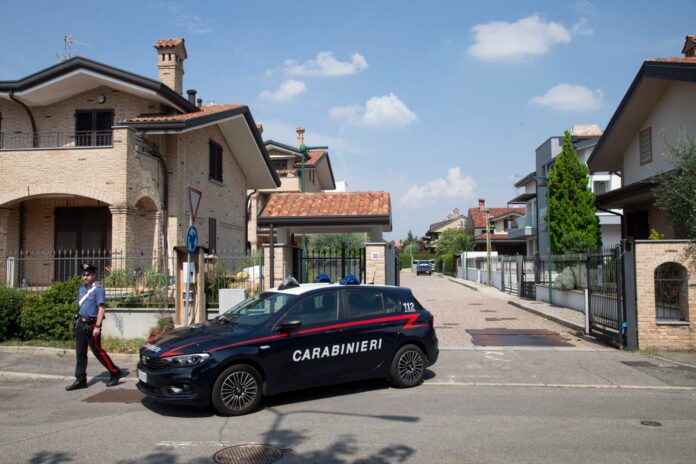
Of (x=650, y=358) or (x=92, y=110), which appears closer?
(x=650, y=358)

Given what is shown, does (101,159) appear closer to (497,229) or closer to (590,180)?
(590,180)

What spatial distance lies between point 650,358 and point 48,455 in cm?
975

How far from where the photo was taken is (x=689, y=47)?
1877 cm

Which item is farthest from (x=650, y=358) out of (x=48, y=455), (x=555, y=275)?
(x=555, y=275)

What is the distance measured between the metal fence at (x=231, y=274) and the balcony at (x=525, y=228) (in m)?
36.7

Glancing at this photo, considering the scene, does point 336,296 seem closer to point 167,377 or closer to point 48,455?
point 167,377

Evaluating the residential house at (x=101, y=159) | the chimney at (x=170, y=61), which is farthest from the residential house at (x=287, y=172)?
the residential house at (x=101, y=159)

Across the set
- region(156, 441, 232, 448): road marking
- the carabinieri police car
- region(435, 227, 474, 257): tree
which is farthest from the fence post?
region(435, 227, 474, 257): tree

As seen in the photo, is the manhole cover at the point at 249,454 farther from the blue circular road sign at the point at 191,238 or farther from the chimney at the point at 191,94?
the chimney at the point at 191,94

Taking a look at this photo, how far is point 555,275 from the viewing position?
22.0 m

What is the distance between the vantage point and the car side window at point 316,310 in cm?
740

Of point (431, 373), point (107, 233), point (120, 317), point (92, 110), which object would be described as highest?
point (92, 110)

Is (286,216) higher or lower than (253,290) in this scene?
higher

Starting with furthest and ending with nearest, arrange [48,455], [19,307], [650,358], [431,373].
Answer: [19,307] → [650,358] → [431,373] → [48,455]
